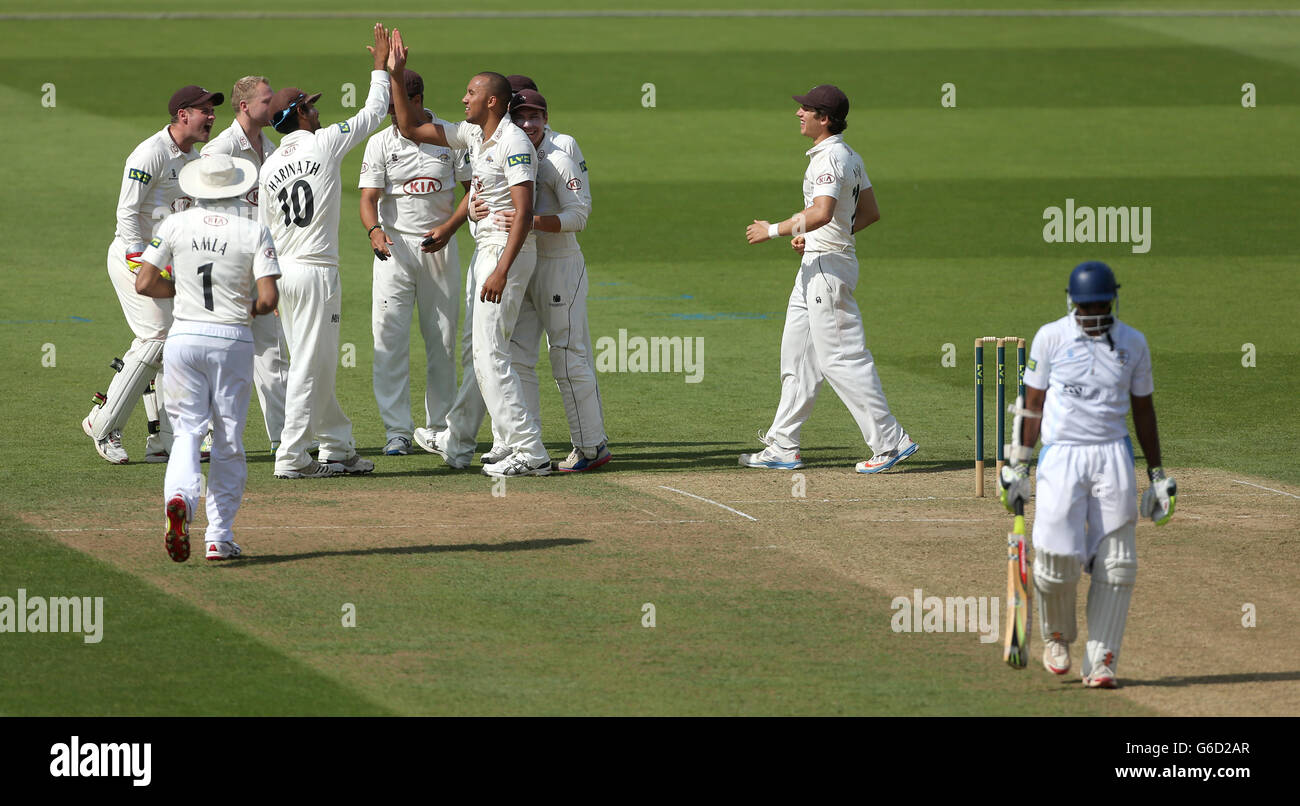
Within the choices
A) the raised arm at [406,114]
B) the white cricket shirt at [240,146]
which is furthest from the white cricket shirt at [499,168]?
the white cricket shirt at [240,146]

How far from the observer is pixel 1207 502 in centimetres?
1081

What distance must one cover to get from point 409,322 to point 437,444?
88cm

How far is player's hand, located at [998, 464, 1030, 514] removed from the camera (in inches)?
295

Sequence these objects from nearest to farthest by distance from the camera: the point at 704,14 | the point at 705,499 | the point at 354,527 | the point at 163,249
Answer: the point at 163,249 < the point at 354,527 < the point at 705,499 < the point at 704,14

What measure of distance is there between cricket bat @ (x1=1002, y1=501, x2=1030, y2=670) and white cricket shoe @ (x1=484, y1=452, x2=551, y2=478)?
4.55m

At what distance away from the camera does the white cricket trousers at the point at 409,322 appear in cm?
1225

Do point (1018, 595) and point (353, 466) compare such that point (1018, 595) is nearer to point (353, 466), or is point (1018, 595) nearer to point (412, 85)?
point (353, 466)

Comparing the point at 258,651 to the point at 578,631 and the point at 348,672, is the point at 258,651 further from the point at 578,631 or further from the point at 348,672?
the point at 578,631

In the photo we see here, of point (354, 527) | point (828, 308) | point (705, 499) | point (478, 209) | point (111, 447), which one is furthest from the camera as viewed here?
point (111, 447)

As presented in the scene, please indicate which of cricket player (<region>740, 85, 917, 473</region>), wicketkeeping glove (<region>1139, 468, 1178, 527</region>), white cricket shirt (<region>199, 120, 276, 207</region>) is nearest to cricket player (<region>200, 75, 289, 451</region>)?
white cricket shirt (<region>199, 120, 276, 207</region>)

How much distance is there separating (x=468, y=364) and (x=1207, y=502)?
4.90 metres

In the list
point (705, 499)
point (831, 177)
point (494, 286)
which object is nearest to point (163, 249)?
point (494, 286)

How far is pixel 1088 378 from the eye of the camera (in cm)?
742

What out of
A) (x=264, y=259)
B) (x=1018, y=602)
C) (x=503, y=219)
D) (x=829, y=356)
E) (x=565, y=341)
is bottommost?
(x=1018, y=602)
